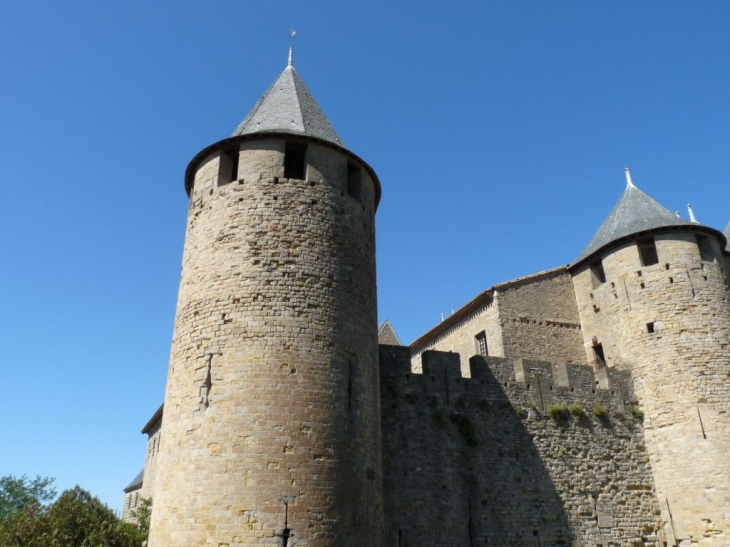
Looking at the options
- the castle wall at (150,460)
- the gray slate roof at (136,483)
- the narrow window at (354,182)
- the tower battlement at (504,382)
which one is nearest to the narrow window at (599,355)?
the tower battlement at (504,382)

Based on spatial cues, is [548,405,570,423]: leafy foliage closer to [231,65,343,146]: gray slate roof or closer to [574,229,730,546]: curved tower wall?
[574,229,730,546]: curved tower wall

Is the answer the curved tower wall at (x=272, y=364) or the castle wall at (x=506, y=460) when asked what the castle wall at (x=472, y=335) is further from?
the curved tower wall at (x=272, y=364)

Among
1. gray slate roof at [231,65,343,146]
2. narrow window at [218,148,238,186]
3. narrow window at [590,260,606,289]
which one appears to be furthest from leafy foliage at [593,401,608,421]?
narrow window at [218,148,238,186]

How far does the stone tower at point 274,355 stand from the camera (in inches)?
342

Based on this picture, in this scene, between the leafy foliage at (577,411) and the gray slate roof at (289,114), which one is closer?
the gray slate roof at (289,114)

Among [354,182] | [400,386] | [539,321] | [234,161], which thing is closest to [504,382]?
[400,386]

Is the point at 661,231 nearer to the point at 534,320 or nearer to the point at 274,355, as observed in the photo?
the point at 534,320

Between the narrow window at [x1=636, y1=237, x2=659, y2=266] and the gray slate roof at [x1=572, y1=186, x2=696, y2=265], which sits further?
the narrow window at [x1=636, y1=237, x2=659, y2=266]

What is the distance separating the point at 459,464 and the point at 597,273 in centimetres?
802

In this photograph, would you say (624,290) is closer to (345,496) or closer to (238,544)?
(345,496)

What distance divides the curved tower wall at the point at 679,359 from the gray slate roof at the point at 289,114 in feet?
30.0

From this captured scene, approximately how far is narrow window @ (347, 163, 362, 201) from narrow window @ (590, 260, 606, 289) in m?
8.93

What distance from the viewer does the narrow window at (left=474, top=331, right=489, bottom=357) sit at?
1789 cm

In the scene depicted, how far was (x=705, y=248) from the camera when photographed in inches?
628
